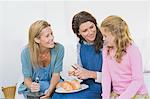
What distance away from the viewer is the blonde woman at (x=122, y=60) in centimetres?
132

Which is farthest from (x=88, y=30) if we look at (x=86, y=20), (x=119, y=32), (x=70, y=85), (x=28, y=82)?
(x=28, y=82)

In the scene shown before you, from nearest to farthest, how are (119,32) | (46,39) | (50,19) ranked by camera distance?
(119,32) → (46,39) → (50,19)

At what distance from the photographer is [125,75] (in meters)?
1.35

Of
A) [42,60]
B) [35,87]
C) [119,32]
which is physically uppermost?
[119,32]

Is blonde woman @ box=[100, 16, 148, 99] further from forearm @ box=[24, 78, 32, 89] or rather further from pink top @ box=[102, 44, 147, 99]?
forearm @ box=[24, 78, 32, 89]

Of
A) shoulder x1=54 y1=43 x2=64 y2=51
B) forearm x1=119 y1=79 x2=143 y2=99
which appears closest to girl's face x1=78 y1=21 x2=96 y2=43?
shoulder x1=54 y1=43 x2=64 y2=51

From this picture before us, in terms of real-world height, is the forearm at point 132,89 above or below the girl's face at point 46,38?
below

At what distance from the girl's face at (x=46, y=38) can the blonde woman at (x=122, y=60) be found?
0.23 metres

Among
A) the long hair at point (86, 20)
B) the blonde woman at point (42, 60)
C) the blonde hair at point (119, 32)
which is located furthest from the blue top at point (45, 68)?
the blonde hair at point (119, 32)

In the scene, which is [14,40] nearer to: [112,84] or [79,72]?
[79,72]

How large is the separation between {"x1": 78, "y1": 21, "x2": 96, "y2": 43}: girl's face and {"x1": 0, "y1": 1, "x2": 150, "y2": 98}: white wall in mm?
128

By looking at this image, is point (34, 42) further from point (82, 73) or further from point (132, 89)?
point (132, 89)

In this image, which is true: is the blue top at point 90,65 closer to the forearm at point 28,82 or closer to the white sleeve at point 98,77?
the white sleeve at point 98,77

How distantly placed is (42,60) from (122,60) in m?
0.35
